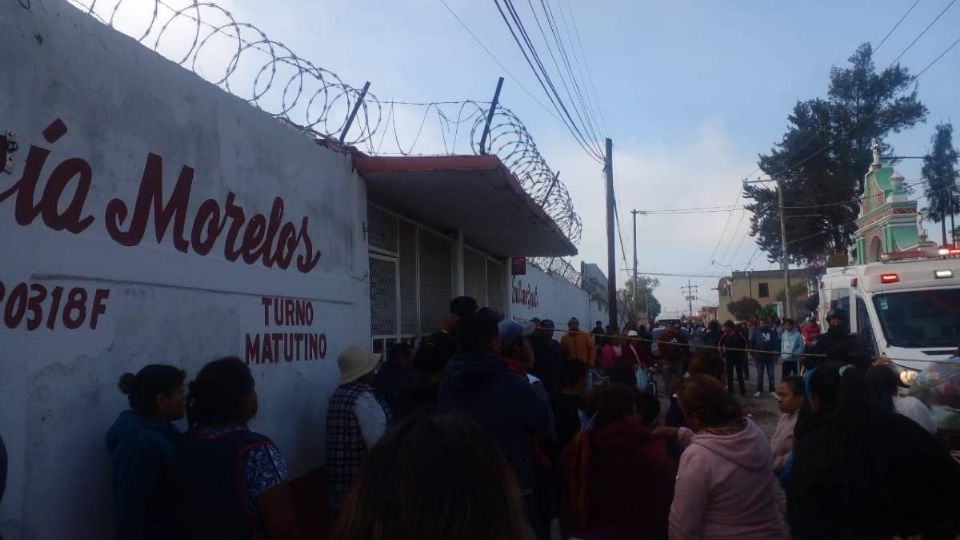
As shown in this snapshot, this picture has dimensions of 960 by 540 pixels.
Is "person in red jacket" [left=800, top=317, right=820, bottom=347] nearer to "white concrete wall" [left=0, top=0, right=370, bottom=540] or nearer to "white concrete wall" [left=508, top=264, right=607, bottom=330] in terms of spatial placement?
"white concrete wall" [left=508, top=264, right=607, bottom=330]

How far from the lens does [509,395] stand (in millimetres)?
4027

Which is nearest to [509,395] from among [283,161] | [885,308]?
[283,161]

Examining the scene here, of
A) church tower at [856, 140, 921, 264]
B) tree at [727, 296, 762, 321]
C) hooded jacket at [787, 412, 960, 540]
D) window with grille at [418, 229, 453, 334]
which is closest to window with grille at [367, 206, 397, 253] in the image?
window with grille at [418, 229, 453, 334]

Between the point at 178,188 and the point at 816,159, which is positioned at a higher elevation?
the point at 816,159

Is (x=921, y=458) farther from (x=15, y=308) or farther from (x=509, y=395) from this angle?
(x=15, y=308)

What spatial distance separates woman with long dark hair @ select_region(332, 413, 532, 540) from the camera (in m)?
1.42

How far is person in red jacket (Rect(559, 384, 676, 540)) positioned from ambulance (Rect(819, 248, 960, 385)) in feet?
23.8

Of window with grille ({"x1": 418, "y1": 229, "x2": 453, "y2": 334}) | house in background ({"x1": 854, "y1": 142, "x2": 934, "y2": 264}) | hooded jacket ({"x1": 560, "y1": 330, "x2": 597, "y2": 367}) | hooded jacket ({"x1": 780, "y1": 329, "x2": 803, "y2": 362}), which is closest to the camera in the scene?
window with grille ({"x1": 418, "y1": 229, "x2": 453, "y2": 334})

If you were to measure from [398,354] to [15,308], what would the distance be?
312 centimetres

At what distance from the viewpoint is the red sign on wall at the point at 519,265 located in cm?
1512

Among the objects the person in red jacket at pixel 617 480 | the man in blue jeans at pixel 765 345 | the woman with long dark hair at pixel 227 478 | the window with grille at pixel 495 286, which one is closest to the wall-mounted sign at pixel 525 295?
the window with grille at pixel 495 286

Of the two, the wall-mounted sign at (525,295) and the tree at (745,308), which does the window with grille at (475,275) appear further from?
the tree at (745,308)

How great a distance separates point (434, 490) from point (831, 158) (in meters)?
48.6

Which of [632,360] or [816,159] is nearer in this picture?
[632,360]
